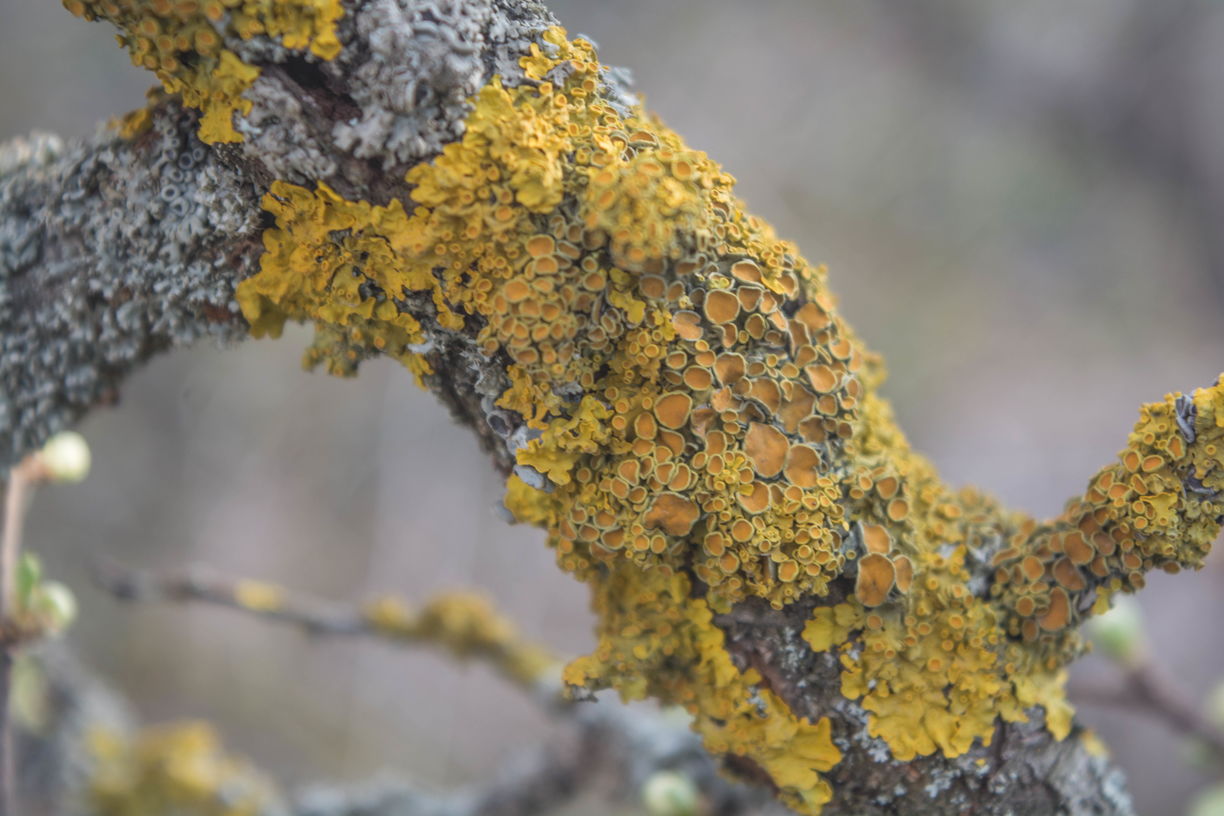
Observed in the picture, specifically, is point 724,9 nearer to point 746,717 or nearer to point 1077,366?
point 1077,366

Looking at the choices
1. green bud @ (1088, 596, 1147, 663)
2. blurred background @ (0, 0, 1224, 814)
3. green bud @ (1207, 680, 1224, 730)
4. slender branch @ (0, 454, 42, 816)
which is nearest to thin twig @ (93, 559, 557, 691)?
slender branch @ (0, 454, 42, 816)

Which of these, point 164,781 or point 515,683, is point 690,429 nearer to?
point 515,683

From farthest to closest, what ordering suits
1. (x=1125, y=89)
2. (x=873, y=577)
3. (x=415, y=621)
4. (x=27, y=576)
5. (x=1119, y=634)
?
(x=1125, y=89)
(x=415, y=621)
(x=1119, y=634)
(x=27, y=576)
(x=873, y=577)

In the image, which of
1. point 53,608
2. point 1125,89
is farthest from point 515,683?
point 1125,89

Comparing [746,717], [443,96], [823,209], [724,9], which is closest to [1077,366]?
[823,209]

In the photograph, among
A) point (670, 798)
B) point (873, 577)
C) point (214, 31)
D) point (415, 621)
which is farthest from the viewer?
point (415, 621)

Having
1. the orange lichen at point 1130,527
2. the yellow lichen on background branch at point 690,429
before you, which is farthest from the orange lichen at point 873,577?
the orange lichen at point 1130,527

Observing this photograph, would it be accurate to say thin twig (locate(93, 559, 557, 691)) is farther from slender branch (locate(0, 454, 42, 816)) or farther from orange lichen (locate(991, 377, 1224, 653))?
orange lichen (locate(991, 377, 1224, 653))
